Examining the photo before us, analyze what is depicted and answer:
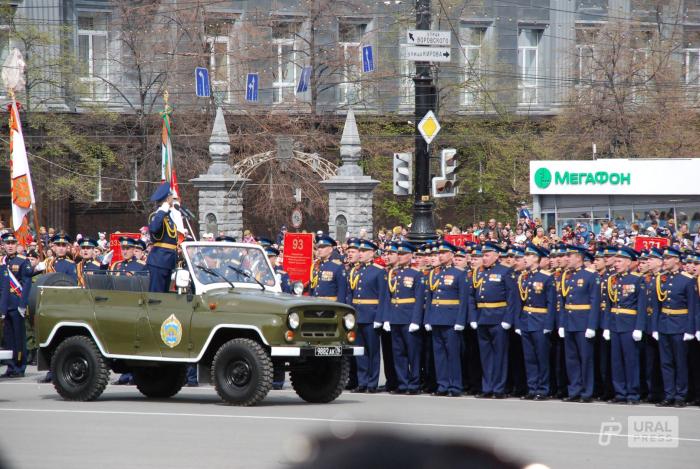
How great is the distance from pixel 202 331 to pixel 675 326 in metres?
5.61

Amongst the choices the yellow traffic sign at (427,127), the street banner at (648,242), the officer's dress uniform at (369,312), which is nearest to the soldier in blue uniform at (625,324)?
the officer's dress uniform at (369,312)

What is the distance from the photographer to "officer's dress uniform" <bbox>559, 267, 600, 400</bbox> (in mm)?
15492

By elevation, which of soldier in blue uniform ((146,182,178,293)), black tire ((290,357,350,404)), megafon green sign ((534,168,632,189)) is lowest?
black tire ((290,357,350,404))

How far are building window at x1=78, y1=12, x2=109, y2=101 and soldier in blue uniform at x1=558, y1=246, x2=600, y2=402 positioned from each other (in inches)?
1299

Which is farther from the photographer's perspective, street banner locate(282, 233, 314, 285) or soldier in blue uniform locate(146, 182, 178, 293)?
street banner locate(282, 233, 314, 285)

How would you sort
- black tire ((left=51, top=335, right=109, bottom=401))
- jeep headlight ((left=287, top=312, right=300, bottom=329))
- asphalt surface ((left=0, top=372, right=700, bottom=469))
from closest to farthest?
1. asphalt surface ((left=0, top=372, right=700, bottom=469))
2. jeep headlight ((left=287, top=312, right=300, bottom=329))
3. black tire ((left=51, top=335, right=109, bottom=401))

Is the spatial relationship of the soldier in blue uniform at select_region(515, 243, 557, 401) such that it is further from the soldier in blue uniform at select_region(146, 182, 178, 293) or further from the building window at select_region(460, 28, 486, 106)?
the building window at select_region(460, 28, 486, 106)

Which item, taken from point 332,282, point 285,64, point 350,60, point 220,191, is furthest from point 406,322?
point 285,64

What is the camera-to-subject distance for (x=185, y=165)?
147 feet

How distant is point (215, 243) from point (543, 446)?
17.0ft

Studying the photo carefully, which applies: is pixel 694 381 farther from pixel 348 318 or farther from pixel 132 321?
pixel 132 321

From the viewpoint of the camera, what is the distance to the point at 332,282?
16609 millimetres

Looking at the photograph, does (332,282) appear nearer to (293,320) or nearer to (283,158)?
(293,320)

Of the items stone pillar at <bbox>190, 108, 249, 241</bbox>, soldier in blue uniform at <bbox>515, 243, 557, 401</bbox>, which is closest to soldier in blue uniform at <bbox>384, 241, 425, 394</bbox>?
soldier in blue uniform at <bbox>515, 243, 557, 401</bbox>
